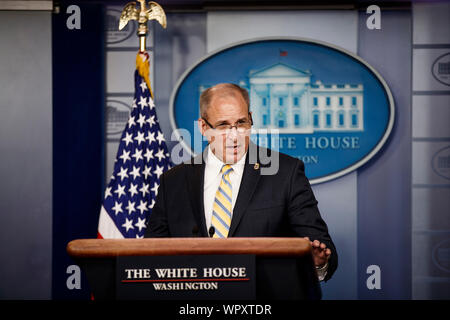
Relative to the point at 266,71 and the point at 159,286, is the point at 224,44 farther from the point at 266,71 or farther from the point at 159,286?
the point at 159,286

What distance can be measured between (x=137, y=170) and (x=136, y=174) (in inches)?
1.1

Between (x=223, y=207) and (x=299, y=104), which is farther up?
(x=299, y=104)

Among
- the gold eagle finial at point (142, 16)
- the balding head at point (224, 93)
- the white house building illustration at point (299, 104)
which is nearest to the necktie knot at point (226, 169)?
the balding head at point (224, 93)

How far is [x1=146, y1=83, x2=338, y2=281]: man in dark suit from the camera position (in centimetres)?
157

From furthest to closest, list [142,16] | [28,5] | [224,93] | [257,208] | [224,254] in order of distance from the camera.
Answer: [28,5] < [142,16] < [224,93] < [257,208] < [224,254]

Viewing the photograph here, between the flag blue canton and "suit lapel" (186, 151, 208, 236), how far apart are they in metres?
1.06

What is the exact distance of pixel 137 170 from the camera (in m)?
2.81

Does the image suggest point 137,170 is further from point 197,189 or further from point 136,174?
point 197,189

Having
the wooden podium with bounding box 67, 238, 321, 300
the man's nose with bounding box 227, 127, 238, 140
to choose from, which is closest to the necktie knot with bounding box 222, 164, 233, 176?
the man's nose with bounding box 227, 127, 238, 140

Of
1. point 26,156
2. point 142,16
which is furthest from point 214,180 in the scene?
point 26,156

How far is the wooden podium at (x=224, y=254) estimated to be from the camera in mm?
839

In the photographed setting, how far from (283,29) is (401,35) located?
86cm

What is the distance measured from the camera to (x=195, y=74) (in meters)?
3.16

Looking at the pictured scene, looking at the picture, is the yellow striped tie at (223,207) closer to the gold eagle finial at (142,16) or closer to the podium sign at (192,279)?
the podium sign at (192,279)
